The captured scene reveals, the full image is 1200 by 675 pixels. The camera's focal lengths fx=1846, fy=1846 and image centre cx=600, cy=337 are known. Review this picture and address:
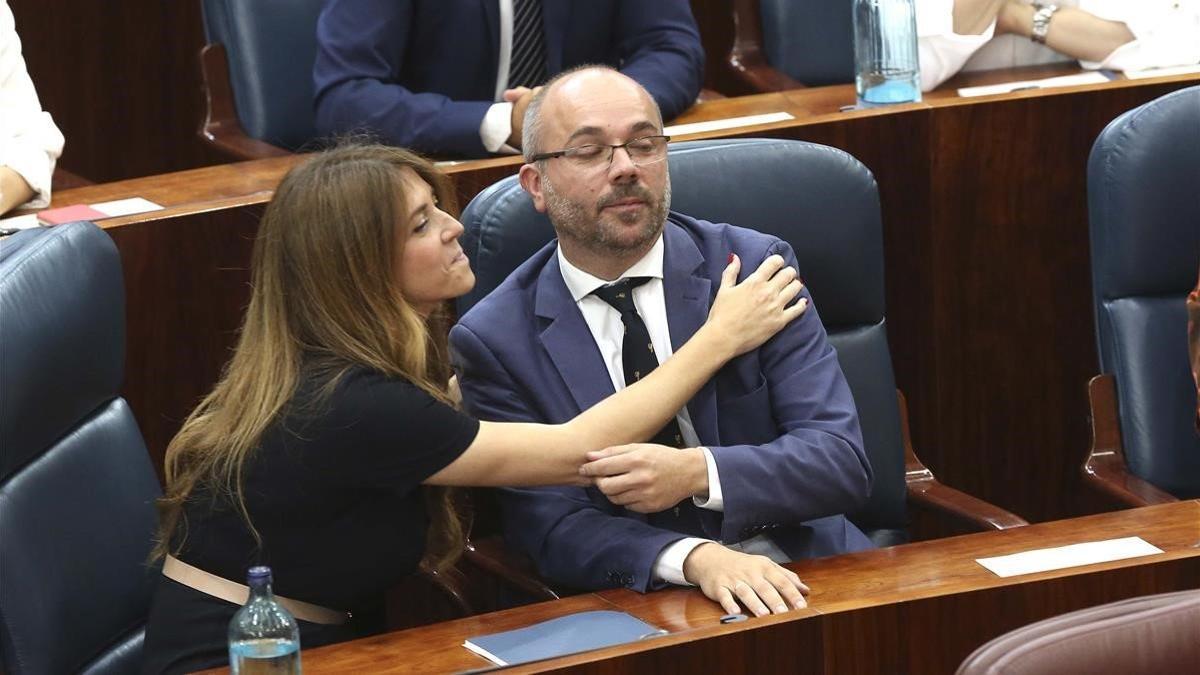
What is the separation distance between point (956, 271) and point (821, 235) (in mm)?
536

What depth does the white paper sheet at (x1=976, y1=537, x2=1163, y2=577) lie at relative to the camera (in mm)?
1675

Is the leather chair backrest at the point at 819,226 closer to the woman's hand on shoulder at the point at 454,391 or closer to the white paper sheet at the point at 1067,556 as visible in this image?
the woman's hand on shoulder at the point at 454,391

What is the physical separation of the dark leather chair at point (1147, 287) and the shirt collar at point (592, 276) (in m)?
0.60

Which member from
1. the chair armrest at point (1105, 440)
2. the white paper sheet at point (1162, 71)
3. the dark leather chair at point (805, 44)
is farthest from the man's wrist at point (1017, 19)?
the chair armrest at point (1105, 440)

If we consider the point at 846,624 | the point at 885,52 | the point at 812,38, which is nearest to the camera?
the point at 846,624

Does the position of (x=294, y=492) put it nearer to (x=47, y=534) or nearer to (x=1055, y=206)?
(x=47, y=534)

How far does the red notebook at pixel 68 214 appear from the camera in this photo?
251cm

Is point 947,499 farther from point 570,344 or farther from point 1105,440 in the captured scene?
point 570,344

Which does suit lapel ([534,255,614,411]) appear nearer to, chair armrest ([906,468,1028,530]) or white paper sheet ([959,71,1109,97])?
chair armrest ([906,468,1028,530])

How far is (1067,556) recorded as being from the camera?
1.71 meters

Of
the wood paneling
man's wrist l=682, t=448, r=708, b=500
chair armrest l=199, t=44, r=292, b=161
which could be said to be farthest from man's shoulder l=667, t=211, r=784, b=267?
the wood paneling

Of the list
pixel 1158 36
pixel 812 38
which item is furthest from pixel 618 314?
pixel 812 38

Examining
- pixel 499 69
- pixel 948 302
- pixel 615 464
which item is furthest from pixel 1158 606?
pixel 499 69

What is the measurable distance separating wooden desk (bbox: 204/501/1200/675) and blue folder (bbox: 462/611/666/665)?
19 millimetres
